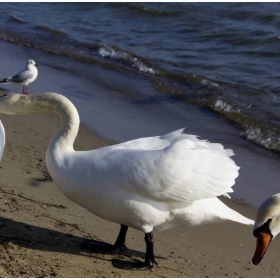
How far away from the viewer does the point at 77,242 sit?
530 centimetres

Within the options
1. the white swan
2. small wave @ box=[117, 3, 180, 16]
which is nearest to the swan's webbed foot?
the white swan

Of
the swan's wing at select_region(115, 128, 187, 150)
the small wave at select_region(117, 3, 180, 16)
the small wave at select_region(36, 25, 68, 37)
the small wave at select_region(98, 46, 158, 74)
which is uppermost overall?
the swan's wing at select_region(115, 128, 187, 150)

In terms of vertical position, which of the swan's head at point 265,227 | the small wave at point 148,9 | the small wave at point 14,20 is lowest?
the small wave at point 14,20

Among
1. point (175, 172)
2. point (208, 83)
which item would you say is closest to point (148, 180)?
point (175, 172)

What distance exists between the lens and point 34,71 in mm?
10672

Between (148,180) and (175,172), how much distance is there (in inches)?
8.9

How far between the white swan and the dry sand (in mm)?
280

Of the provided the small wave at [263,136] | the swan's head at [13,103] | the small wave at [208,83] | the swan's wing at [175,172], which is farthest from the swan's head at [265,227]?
the small wave at [208,83]

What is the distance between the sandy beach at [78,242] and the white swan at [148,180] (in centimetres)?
30

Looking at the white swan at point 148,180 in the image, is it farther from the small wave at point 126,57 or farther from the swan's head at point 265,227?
the small wave at point 126,57

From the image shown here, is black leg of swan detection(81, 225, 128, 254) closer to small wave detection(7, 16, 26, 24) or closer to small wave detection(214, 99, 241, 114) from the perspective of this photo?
small wave detection(214, 99, 241, 114)

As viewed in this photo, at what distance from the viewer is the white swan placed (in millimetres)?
4879

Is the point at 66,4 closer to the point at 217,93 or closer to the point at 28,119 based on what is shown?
the point at 217,93

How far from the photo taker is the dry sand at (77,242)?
15.6 ft
